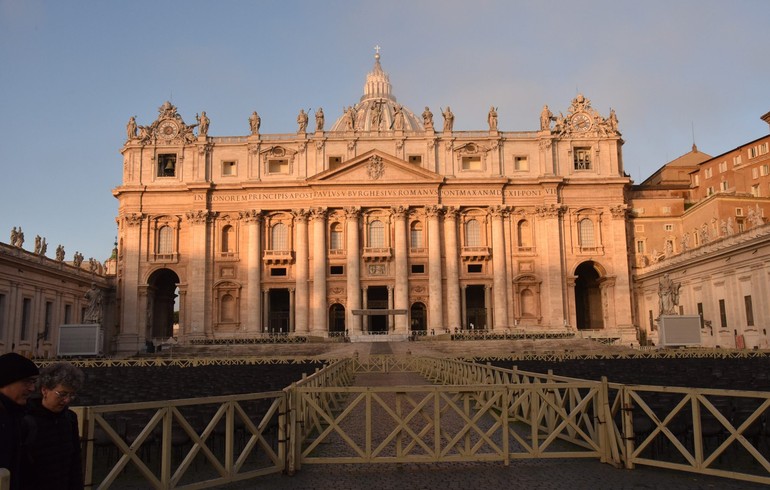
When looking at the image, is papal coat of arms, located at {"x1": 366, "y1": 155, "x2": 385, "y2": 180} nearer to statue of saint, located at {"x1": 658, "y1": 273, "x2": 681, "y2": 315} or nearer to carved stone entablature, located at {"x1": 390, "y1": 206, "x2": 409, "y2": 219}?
carved stone entablature, located at {"x1": 390, "y1": 206, "x2": 409, "y2": 219}

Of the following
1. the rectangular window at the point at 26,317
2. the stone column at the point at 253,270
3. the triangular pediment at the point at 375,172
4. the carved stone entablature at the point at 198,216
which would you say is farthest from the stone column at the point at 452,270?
the rectangular window at the point at 26,317

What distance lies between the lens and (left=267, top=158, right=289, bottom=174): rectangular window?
217 ft

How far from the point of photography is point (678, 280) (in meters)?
57.3

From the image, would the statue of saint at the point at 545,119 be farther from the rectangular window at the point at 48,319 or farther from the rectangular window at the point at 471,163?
the rectangular window at the point at 48,319

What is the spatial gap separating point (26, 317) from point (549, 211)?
45.8m

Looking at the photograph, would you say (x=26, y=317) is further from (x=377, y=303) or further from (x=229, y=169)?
(x=377, y=303)

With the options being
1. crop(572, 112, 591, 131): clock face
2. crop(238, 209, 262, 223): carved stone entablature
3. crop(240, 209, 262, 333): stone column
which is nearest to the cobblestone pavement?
crop(240, 209, 262, 333): stone column

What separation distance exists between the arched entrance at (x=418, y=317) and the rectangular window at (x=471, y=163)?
1428 centimetres

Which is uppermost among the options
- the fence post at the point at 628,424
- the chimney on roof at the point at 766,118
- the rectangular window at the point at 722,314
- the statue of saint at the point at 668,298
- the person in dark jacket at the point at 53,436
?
the chimney on roof at the point at 766,118

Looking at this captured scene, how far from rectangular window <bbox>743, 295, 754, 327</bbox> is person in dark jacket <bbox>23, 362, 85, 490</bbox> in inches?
1910

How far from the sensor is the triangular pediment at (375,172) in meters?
63.4

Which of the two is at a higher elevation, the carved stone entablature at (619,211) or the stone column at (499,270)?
the carved stone entablature at (619,211)

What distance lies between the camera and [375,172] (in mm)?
63906

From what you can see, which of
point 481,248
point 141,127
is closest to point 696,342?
point 481,248
